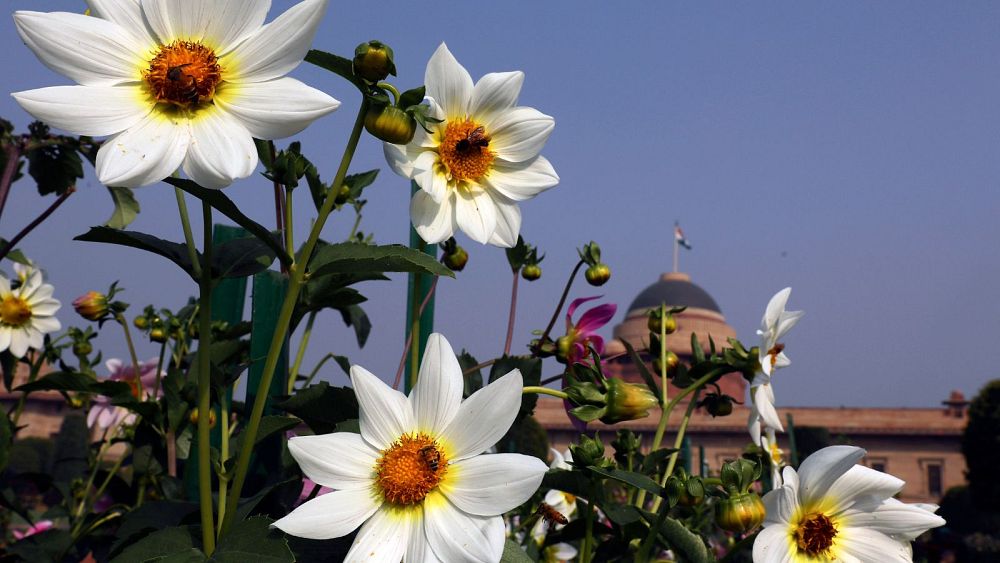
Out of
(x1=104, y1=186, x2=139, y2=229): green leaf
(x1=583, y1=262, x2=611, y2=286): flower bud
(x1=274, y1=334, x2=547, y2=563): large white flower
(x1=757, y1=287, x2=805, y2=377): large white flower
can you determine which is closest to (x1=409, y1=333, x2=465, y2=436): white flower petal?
(x1=274, y1=334, x2=547, y2=563): large white flower

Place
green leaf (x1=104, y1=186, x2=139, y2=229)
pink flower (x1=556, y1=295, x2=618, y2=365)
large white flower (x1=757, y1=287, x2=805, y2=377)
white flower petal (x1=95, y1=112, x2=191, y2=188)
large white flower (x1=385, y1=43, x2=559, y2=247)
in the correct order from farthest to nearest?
green leaf (x1=104, y1=186, x2=139, y2=229), pink flower (x1=556, y1=295, x2=618, y2=365), large white flower (x1=757, y1=287, x2=805, y2=377), large white flower (x1=385, y1=43, x2=559, y2=247), white flower petal (x1=95, y1=112, x2=191, y2=188)

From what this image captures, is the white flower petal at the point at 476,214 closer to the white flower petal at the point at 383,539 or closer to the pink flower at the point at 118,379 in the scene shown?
the white flower petal at the point at 383,539

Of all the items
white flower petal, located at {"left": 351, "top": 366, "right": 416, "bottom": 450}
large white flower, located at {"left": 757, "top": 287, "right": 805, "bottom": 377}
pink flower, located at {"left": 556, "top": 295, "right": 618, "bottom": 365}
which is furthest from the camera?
pink flower, located at {"left": 556, "top": 295, "right": 618, "bottom": 365}

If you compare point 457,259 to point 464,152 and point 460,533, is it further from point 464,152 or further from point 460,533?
point 460,533

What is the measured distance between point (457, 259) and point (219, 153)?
0.67 m

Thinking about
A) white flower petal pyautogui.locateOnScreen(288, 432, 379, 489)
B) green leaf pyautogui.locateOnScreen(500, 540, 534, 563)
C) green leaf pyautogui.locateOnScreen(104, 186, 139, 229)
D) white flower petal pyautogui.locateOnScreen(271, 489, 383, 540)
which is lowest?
green leaf pyautogui.locateOnScreen(500, 540, 534, 563)

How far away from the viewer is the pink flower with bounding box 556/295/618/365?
1.17m

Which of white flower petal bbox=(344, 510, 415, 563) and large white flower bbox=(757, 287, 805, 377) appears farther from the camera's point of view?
large white flower bbox=(757, 287, 805, 377)

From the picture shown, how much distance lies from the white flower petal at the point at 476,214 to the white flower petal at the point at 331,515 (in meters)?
0.23

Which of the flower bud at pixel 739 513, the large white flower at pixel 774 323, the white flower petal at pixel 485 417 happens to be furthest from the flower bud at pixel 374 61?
the large white flower at pixel 774 323

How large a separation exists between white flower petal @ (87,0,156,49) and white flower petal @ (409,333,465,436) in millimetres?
296

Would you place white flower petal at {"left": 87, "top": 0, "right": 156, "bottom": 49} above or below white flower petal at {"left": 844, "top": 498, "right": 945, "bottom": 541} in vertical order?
above

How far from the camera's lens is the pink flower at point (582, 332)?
1172 millimetres

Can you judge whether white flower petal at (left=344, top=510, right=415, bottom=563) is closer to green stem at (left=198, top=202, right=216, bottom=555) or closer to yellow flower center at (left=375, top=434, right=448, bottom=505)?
yellow flower center at (left=375, top=434, right=448, bottom=505)
